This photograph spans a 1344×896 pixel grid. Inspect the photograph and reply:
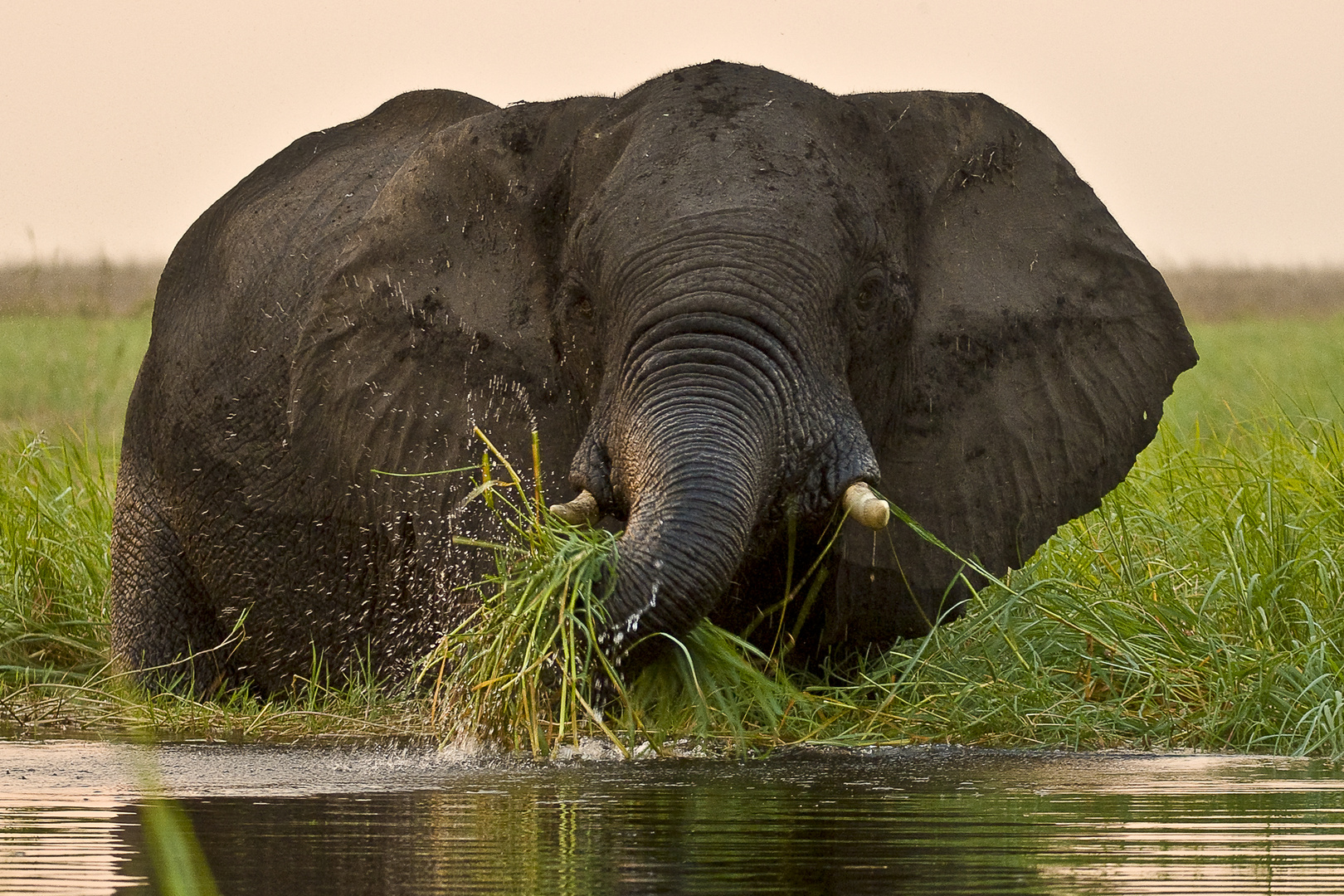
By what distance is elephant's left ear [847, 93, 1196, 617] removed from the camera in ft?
22.6

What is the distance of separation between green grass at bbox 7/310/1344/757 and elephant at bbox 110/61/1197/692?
18cm

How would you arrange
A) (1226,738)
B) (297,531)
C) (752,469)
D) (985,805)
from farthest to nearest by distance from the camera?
(297,531)
(1226,738)
(752,469)
(985,805)

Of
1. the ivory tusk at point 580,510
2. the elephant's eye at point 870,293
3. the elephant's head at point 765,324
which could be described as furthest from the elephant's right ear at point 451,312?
the elephant's eye at point 870,293

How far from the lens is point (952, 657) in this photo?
7.09 m

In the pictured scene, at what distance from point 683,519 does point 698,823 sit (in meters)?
1.22

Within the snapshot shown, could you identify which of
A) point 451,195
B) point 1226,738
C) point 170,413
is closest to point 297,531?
point 170,413

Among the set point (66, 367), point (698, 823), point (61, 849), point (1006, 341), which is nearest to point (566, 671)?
point (698, 823)

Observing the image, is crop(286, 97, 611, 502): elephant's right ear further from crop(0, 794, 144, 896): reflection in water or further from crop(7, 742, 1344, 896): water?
crop(0, 794, 144, 896): reflection in water

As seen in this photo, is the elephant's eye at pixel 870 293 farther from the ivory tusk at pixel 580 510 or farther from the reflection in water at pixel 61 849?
the reflection in water at pixel 61 849

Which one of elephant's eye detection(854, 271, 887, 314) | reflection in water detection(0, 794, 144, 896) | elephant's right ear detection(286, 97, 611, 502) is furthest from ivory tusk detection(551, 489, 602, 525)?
reflection in water detection(0, 794, 144, 896)

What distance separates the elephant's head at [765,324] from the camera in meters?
5.93

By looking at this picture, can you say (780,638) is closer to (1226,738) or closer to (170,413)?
(1226,738)

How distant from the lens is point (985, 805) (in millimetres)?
4773

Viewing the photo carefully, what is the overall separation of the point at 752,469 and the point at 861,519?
1.03 ft
